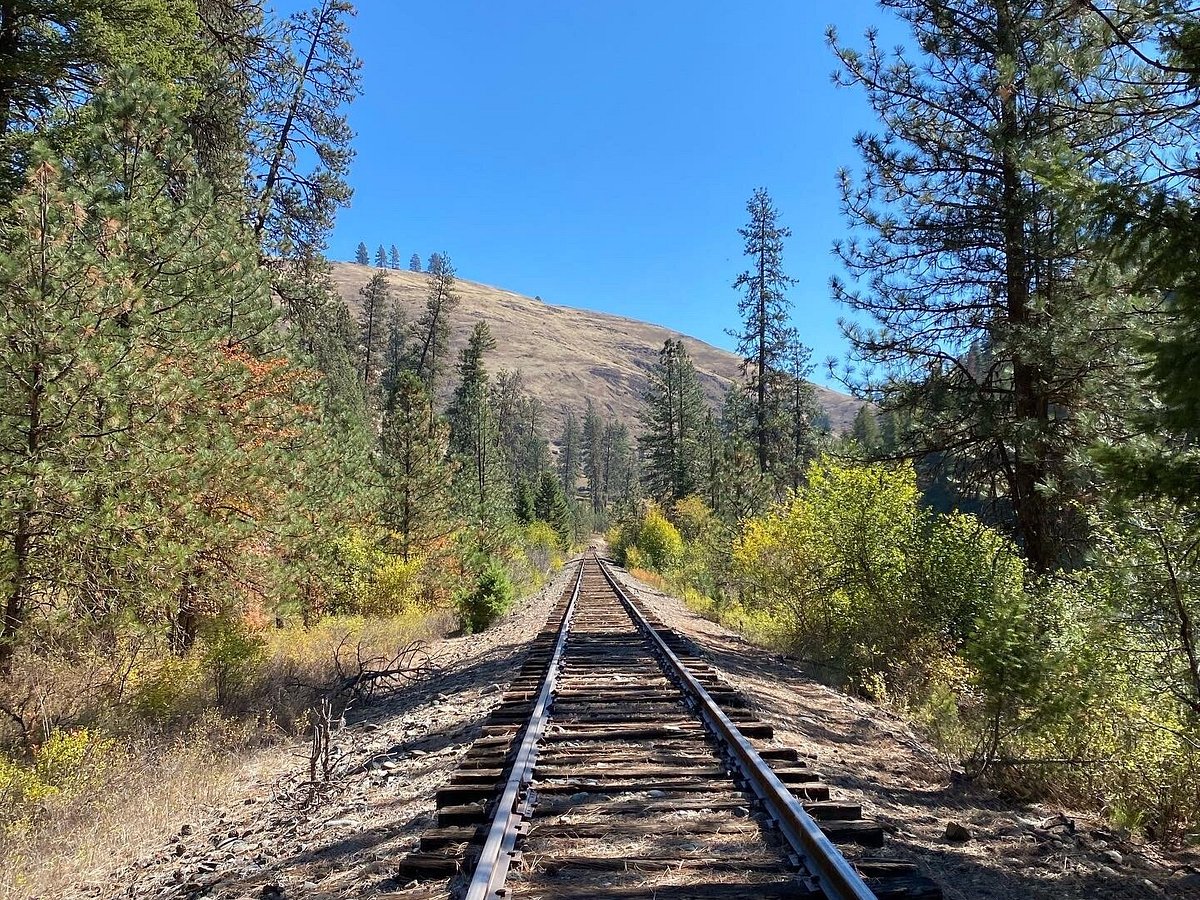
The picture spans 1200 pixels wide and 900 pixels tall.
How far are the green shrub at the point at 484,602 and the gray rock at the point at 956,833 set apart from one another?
47.5ft

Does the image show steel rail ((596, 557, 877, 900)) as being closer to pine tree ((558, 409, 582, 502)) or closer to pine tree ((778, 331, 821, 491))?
pine tree ((778, 331, 821, 491))

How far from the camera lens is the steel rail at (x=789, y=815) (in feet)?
10.4

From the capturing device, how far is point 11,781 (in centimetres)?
639

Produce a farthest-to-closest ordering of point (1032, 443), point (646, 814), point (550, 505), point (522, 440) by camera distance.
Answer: point (522, 440) → point (550, 505) → point (1032, 443) → point (646, 814)

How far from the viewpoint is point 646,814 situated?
4344 millimetres

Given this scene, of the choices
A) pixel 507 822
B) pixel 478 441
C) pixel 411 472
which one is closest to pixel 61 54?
pixel 507 822

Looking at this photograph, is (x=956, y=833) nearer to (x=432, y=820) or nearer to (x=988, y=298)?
(x=432, y=820)

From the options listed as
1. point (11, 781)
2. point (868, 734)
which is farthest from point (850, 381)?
point (11, 781)

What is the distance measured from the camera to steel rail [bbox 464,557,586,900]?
3.30 m

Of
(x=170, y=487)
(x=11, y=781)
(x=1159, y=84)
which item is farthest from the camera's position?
(x=170, y=487)

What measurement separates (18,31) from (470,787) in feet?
39.1

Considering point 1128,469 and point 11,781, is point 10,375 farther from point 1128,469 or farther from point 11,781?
point 1128,469

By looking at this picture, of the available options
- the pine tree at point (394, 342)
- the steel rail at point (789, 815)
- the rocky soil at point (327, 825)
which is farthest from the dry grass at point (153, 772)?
the pine tree at point (394, 342)

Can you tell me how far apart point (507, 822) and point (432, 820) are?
2.66 ft
